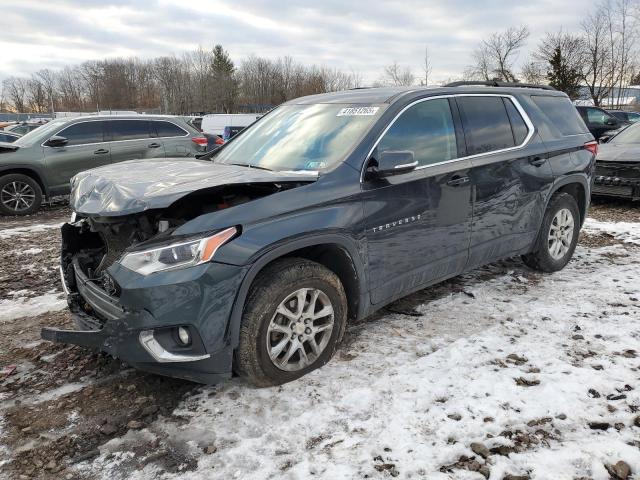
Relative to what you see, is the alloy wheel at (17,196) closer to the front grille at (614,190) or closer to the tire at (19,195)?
the tire at (19,195)

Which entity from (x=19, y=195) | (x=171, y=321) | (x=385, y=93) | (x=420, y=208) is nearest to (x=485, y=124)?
(x=385, y=93)

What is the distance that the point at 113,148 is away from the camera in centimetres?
948

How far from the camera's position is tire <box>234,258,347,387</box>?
2.84m

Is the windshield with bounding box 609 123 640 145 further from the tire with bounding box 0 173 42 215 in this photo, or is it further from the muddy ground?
the tire with bounding box 0 173 42 215

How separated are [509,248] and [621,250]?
7.88ft

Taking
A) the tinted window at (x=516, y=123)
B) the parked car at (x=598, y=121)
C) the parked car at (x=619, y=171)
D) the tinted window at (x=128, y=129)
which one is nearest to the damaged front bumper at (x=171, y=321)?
the tinted window at (x=516, y=123)

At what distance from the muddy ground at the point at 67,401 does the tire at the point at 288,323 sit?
412 mm

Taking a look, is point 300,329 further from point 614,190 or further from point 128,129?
point 128,129

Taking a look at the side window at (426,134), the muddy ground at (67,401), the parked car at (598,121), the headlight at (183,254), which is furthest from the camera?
the parked car at (598,121)

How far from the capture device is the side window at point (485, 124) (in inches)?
159

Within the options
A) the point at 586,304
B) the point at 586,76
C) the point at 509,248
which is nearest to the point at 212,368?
the point at 509,248

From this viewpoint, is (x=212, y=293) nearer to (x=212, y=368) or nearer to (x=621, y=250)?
(x=212, y=368)

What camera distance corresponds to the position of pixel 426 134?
3.76 metres

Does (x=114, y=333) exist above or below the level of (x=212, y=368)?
above
